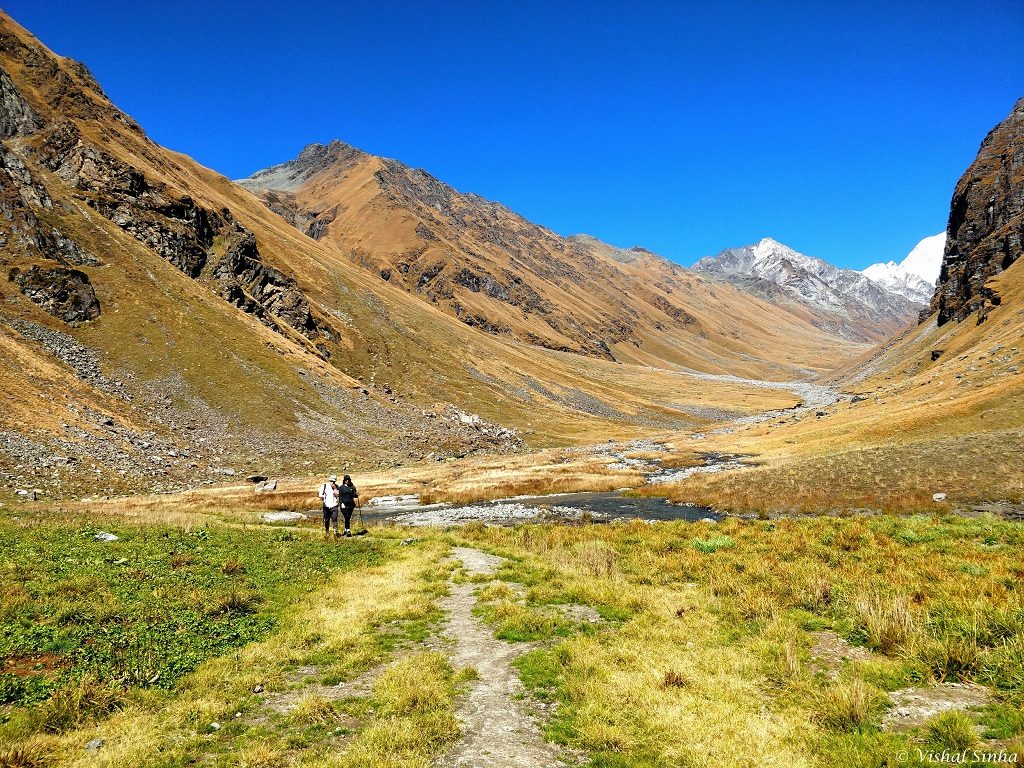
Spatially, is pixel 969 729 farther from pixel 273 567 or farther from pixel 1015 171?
pixel 1015 171

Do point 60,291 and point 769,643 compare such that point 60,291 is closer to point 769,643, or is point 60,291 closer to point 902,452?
point 769,643

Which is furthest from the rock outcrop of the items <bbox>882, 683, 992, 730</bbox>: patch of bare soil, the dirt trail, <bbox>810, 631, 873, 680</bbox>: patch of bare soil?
<bbox>882, 683, 992, 730</bbox>: patch of bare soil

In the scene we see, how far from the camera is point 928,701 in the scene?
9023 millimetres

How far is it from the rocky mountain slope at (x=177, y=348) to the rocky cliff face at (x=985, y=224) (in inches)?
3304

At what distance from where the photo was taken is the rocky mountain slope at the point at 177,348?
51.9 m

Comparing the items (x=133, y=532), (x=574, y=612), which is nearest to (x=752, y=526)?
(x=574, y=612)

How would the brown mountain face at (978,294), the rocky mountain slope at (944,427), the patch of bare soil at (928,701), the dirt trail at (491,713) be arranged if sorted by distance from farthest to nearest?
the brown mountain face at (978,294), the rocky mountain slope at (944,427), the patch of bare soil at (928,701), the dirt trail at (491,713)

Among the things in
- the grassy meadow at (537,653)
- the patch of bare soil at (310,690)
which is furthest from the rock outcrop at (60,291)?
the patch of bare soil at (310,690)

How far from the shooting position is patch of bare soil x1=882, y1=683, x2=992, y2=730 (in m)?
8.49

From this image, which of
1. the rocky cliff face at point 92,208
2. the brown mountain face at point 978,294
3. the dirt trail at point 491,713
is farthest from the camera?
the brown mountain face at point 978,294

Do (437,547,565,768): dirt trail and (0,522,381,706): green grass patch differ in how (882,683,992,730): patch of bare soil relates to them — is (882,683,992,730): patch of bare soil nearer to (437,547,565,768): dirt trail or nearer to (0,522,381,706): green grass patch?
(437,547,565,768): dirt trail

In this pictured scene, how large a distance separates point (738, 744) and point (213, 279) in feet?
346

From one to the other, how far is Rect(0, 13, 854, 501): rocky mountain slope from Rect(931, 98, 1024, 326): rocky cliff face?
8393 centimetres

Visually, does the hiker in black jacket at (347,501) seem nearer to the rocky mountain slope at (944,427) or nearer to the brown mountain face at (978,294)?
the rocky mountain slope at (944,427)
